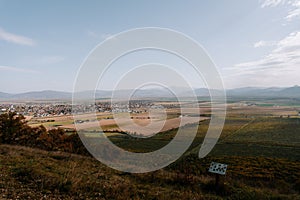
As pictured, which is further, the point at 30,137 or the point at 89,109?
the point at 89,109

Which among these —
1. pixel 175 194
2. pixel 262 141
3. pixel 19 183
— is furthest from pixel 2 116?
pixel 262 141

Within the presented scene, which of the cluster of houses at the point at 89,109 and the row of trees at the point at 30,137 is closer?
the row of trees at the point at 30,137

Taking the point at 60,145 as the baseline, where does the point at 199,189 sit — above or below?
above

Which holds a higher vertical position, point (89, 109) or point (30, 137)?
point (89, 109)

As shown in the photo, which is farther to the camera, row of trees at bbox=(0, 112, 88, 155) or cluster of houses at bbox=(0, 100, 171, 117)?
cluster of houses at bbox=(0, 100, 171, 117)

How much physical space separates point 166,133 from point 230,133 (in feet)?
56.7

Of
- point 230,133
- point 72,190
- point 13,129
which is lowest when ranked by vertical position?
point 230,133

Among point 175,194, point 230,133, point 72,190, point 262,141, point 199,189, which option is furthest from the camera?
point 230,133

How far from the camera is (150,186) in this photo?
7.92m

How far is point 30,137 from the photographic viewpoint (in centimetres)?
3109

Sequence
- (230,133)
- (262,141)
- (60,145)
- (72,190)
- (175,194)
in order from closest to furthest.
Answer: (72,190), (175,194), (60,145), (262,141), (230,133)

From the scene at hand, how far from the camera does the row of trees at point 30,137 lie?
28.2 meters

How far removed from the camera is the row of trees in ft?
92.5

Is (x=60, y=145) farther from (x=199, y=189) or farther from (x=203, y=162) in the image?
(x=199, y=189)
